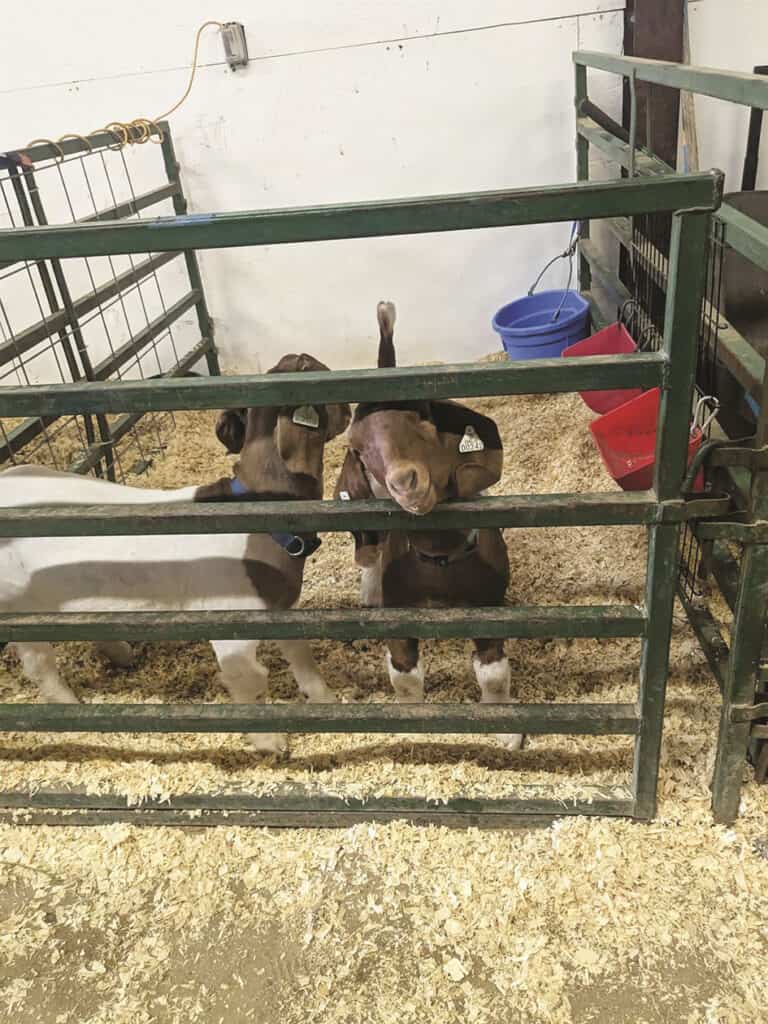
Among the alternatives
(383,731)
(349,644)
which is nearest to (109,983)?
(383,731)

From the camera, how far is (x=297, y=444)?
2193 millimetres

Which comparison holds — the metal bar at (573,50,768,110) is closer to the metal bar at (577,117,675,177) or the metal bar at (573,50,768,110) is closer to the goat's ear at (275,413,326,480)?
the metal bar at (577,117,675,177)

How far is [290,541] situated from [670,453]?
108cm

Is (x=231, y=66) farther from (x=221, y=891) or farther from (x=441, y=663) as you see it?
(x=221, y=891)

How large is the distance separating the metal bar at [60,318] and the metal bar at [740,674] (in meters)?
3.25

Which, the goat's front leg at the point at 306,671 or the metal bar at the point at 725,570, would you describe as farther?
the goat's front leg at the point at 306,671

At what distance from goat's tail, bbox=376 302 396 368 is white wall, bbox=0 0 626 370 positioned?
350 cm

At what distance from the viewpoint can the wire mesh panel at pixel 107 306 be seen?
426 cm

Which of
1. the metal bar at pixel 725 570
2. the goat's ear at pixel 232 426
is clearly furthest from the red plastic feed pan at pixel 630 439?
the goat's ear at pixel 232 426

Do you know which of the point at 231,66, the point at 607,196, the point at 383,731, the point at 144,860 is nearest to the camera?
the point at 607,196

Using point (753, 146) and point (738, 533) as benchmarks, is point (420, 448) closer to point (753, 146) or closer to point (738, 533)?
point (738, 533)

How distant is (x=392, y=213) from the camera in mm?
1520

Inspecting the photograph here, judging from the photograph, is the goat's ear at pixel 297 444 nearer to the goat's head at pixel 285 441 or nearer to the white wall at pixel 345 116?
the goat's head at pixel 285 441

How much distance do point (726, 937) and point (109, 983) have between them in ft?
5.13
